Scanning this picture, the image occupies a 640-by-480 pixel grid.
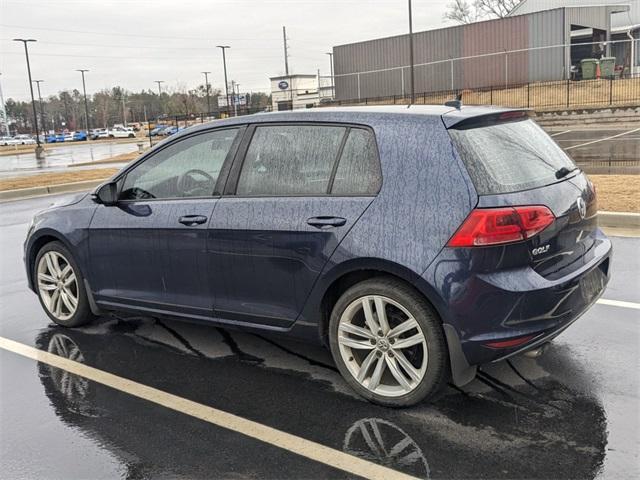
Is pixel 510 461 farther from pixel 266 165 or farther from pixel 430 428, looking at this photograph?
pixel 266 165

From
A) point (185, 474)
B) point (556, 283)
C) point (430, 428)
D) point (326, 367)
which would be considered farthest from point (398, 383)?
point (185, 474)

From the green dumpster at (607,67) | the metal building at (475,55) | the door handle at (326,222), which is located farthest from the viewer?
the metal building at (475,55)

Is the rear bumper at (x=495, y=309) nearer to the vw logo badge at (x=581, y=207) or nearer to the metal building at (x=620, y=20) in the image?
the vw logo badge at (x=581, y=207)

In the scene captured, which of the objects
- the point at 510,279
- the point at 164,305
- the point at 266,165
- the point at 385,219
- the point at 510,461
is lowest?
the point at 510,461

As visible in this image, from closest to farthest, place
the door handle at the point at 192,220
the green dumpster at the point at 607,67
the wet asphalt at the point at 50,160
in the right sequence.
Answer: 1. the door handle at the point at 192,220
2. the wet asphalt at the point at 50,160
3. the green dumpster at the point at 607,67

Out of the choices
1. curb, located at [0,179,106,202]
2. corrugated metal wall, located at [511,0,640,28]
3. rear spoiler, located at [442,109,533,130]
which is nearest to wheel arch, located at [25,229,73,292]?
rear spoiler, located at [442,109,533,130]

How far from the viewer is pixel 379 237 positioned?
11.6 feet

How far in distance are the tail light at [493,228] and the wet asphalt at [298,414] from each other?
0.98 metres

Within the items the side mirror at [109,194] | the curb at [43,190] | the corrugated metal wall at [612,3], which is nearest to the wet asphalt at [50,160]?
the curb at [43,190]

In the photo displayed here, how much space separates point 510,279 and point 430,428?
0.89 meters

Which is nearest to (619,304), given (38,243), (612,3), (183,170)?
(183,170)

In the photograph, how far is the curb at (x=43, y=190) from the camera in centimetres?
1521

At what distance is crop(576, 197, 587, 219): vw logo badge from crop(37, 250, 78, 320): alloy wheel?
3.74 metres

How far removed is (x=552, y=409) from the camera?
3590mm
